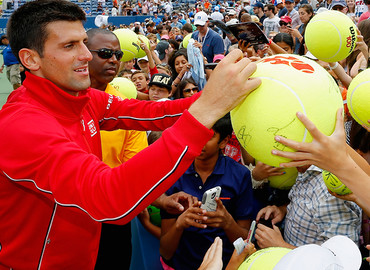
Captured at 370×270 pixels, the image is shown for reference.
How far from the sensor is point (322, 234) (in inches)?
71.5

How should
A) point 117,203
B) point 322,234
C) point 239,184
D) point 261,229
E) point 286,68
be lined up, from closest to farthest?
point 117,203 → point 286,68 → point 322,234 → point 261,229 → point 239,184

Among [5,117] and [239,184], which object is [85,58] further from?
[239,184]

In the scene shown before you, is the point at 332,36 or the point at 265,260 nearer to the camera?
the point at 265,260

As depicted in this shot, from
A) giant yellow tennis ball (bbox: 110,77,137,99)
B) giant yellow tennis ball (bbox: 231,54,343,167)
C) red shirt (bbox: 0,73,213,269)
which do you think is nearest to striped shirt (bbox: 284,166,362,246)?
giant yellow tennis ball (bbox: 231,54,343,167)

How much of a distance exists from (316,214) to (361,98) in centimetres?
64

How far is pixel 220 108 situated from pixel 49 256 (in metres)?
1.00

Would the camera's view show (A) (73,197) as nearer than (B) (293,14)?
Yes

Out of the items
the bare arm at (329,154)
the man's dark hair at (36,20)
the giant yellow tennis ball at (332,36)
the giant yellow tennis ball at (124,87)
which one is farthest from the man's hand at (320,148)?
the giant yellow tennis ball at (124,87)

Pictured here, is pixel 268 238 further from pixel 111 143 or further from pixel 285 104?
pixel 111 143

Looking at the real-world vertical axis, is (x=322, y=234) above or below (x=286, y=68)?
below

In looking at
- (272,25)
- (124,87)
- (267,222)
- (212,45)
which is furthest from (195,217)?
(272,25)

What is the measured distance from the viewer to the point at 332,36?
2281 mm

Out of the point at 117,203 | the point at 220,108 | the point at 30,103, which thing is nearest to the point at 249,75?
the point at 220,108

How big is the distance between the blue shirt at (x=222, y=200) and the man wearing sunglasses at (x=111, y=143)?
0.49m
